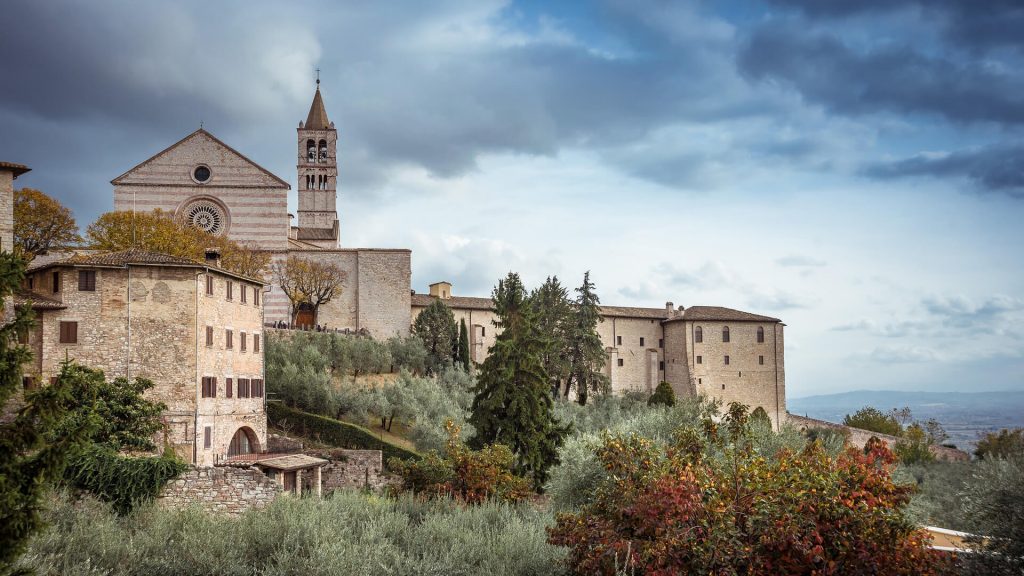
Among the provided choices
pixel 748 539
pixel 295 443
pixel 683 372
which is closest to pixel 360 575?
pixel 748 539

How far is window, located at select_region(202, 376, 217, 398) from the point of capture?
93.4 feet

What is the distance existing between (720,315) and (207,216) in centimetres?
3816

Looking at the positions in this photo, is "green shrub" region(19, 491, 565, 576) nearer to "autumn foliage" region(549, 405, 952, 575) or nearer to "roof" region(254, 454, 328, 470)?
"autumn foliage" region(549, 405, 952, 575)

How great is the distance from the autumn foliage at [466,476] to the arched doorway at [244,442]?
11160mm

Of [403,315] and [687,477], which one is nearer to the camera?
[687,477]

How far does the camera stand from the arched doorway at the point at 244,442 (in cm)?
3097

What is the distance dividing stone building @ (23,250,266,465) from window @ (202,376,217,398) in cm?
3

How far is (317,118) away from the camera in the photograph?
78500mm

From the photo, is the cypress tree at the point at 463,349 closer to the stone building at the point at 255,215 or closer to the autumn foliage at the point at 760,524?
the stone building at the point at 255,215

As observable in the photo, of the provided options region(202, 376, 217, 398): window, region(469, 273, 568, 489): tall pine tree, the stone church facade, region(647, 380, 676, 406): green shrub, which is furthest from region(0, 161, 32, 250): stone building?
region(647, 380, 676, 406): green shrub

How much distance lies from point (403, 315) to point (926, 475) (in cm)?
3348

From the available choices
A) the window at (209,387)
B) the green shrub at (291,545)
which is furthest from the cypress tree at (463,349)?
the green shrub at (291,545)

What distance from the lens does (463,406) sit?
142ft

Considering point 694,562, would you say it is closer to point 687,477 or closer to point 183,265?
point 687,477
